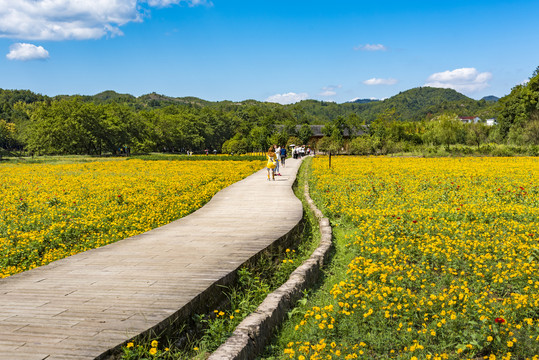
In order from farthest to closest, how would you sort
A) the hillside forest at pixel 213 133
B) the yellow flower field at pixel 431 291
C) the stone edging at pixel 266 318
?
the hillside forest at pixel 213 133
the yellow flower field at pixel 431 291
the stone edging at pixel 266 318

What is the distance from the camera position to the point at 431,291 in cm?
527

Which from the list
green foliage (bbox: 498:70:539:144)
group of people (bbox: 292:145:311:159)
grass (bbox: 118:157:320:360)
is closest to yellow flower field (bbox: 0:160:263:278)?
grass (bbox: 118:157:320:360)

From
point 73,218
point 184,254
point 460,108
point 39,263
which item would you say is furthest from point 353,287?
point 460,108

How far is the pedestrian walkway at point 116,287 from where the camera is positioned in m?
3.36

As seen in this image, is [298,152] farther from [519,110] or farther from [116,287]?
[116,287]

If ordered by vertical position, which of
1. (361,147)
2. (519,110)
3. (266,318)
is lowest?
(266,318)

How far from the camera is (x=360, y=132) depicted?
99.4 metres

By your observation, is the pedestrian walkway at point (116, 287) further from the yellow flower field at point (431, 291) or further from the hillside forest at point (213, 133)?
the hillside forest at point (213, 133)

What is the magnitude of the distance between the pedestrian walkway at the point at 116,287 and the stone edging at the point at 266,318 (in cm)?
69

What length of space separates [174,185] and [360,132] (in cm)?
8910

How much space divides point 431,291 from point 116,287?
4.26 m

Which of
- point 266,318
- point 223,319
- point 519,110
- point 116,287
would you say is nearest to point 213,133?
point 519,110

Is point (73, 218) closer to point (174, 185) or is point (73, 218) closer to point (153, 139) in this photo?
point (174, 185)

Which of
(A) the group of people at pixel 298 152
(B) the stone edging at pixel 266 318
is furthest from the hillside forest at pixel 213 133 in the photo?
(B) the stone edging at pixel 266 318
